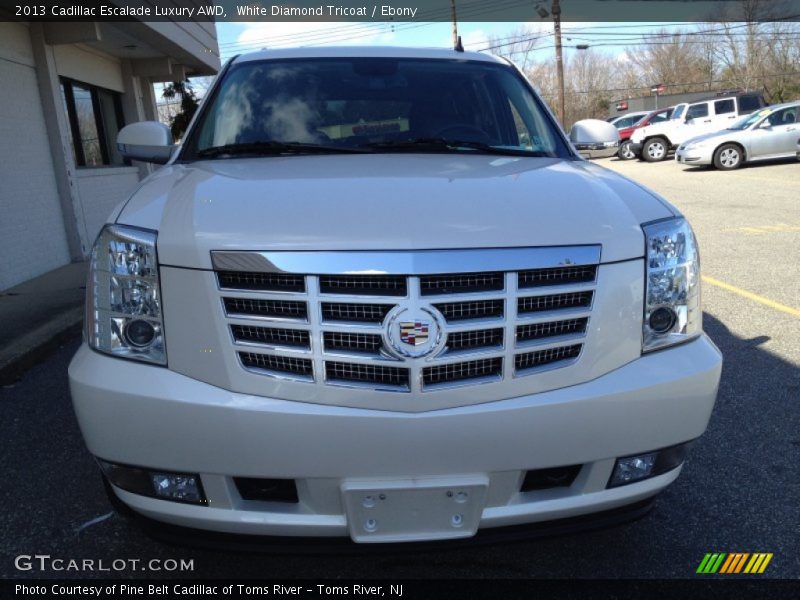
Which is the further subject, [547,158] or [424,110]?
[424,110]

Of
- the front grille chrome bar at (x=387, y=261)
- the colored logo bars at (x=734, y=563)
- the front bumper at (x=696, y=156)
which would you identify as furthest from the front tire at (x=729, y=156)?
the front grille chrome bar at (x=387, y=261)

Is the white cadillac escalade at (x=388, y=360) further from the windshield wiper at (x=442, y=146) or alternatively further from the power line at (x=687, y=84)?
the power line at (x=687, y=84)

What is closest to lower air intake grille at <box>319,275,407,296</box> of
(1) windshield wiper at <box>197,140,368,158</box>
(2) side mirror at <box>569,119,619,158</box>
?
(1) windshield wiper at <box>197,140,368,158</box>

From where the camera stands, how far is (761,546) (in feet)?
7.65

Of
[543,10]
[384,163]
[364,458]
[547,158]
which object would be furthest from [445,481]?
[543,10]

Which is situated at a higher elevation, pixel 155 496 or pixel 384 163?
pixel 384 163

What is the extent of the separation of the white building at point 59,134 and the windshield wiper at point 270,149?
A: 5653 millimetres

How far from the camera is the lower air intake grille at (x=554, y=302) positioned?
1804mm

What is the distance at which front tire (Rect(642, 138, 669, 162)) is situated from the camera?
23.9 m

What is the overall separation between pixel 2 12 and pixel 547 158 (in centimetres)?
781

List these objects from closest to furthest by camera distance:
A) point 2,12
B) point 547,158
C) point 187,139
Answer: point 547,158 < point 187,139 < point 2,12

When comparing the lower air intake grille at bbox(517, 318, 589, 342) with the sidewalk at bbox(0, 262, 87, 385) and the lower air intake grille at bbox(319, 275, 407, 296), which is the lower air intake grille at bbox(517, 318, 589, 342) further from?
the sidewalk at bbox(0, 262, 87, 385)

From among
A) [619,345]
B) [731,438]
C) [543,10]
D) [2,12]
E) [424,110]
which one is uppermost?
Result: [543,10]

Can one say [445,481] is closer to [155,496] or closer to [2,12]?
[155,496]
